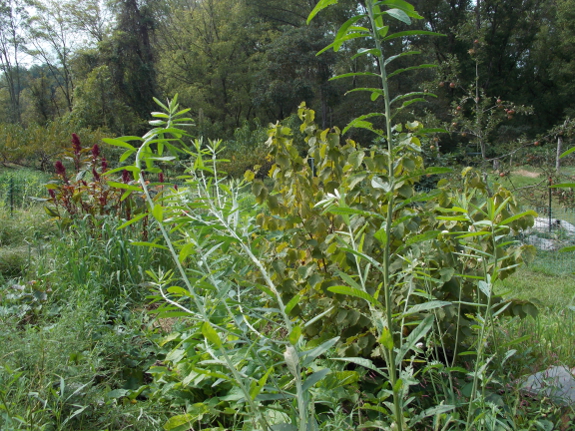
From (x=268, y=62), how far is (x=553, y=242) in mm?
20846

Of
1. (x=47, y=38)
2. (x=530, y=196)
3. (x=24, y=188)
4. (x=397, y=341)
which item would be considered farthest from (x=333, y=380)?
(x=47, y=38)

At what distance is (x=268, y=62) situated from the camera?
23953 millimetres

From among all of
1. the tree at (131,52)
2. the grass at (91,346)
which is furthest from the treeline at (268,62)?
the grass at (91,346)

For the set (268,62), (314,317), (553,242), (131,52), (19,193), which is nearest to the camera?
(314,317)

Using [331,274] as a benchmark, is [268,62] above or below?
above

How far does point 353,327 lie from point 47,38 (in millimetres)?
38763

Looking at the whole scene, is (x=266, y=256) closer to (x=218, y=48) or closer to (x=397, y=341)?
(x=397, y=341)

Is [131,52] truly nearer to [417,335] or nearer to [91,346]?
[91,346]

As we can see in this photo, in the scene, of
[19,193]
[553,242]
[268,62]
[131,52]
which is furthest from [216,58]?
[553,242]

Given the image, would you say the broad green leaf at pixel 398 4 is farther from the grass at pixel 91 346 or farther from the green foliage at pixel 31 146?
the green foliage at pixel 31 146

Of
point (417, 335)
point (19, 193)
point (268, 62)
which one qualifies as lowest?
point (19, 193)

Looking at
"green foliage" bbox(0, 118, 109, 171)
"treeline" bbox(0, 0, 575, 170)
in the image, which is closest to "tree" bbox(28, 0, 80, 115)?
"treeline" bbox(0, 0, 575, 170)

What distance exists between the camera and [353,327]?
1874 mm

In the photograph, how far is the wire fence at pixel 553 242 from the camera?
5.25 meters
